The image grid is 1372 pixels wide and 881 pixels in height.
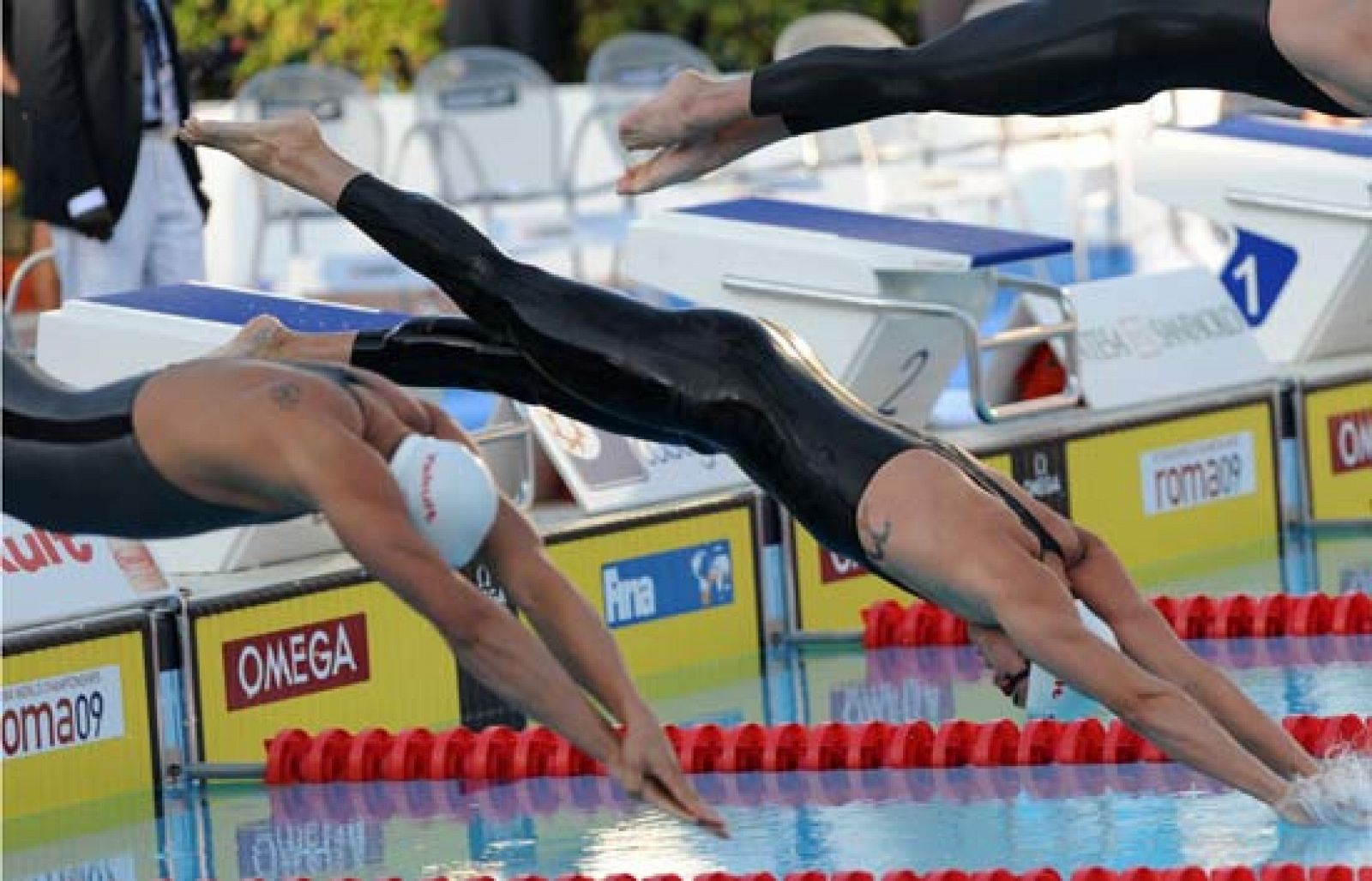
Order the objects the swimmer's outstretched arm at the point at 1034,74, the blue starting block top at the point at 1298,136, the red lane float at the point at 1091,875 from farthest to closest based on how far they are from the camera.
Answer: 1. the blue starting block top at the point at 1298,136
2. the red lane float at the point at 1091,875
3. the swimmer's outstretched arm at the point at 1034,74

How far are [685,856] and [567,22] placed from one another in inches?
429

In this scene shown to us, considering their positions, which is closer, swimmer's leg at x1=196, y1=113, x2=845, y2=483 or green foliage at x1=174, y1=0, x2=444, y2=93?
swimmer's leg at x1=196, y1=113, x2=845, y2=483

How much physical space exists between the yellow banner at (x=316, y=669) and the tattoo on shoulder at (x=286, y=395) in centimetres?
262

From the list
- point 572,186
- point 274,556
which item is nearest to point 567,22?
point 572,186

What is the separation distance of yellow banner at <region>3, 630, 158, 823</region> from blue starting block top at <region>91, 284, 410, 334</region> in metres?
0.74

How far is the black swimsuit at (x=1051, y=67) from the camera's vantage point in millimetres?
5359

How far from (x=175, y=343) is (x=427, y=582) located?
294cm

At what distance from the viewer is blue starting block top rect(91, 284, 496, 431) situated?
23.8 feet

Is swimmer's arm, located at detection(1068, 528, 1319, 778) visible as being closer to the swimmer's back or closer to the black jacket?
the swimmer's back

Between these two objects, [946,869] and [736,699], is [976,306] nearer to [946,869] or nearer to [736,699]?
[736,699]

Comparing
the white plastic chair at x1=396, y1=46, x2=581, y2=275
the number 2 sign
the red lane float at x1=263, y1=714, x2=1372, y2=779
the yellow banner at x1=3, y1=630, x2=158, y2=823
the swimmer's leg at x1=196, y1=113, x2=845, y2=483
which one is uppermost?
the white plastic chair at x1=396, y1=46, x2=581, y2=275

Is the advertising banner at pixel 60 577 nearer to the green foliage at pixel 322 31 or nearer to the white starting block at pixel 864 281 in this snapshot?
the white starting block at pixel 864 281

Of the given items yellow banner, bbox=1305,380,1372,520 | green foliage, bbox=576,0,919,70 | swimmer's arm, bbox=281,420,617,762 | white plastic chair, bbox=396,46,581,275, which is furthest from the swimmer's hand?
green foliage, bbox=576,0,919,70

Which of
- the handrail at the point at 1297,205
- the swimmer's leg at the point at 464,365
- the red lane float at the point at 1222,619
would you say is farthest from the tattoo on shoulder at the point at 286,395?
the handrail at the point at 1297,205
